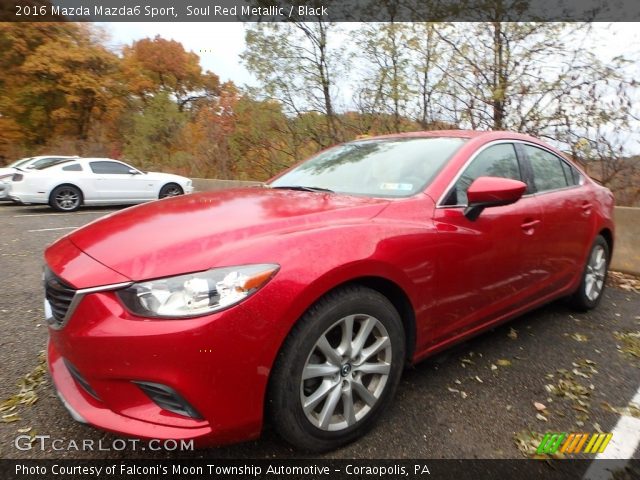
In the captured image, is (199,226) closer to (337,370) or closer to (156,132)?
(337,370)

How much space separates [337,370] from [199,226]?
0.92 metres

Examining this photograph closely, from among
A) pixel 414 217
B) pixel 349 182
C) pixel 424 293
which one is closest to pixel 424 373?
pixel 424 293

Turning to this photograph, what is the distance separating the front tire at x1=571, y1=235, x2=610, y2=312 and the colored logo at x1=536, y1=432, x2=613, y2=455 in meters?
1.83

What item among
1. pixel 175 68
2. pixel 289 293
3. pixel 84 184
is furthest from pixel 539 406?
pixel 175 68

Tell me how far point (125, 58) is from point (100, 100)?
372cm

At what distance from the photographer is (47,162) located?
10578 mm

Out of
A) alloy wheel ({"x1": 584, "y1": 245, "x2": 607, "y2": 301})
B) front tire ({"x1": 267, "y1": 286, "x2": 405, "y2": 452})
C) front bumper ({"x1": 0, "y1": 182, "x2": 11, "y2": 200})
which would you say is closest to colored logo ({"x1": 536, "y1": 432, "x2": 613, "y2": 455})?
front tire ({"x1": 267, "y1": 286, "x2": 405, "y2": 452})

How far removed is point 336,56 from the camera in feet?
35.2

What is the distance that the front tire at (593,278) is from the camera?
3646 millimetres

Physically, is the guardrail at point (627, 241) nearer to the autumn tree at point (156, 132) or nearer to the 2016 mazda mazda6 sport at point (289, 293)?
the 2016 mazda mazda6 sport at point (289, 293)

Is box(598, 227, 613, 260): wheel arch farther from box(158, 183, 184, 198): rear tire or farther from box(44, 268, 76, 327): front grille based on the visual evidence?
box(158, 183, 184, 198): rear tire

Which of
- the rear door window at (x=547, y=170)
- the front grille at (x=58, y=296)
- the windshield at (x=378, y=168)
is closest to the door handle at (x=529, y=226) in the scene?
the rear door window at (x=547, y=170)

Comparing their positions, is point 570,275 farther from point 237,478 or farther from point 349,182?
point 237,478

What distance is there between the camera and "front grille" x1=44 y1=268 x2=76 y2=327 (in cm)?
170
